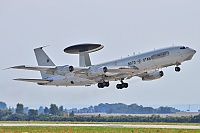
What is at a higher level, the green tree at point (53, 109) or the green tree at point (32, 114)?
the green tree at point (53, 109)

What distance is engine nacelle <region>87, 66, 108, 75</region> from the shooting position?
3145 inches

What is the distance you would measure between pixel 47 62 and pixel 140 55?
20944 millimetres

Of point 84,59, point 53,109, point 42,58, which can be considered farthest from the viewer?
point 53,109

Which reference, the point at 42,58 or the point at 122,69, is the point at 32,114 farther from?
the point at 122,69

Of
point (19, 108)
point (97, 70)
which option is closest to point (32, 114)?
point (19, 108)

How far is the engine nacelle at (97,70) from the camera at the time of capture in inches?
→ 3145

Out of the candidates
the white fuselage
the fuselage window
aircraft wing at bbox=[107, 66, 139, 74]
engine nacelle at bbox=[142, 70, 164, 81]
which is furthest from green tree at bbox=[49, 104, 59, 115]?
the fuselage window

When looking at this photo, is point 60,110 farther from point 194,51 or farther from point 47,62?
point 194,51

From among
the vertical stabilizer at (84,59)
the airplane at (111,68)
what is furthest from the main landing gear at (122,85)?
the vertical stabilizer at (84,59)

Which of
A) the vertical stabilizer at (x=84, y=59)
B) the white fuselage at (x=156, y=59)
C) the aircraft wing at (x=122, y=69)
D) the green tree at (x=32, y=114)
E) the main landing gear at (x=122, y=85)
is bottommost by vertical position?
the green tree at (x=32, y=114)

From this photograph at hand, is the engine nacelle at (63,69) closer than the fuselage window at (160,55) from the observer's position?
No

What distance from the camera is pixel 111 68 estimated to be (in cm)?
7994

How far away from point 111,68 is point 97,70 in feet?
6.60

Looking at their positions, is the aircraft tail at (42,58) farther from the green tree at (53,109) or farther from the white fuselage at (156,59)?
the green tree at (53,109)
